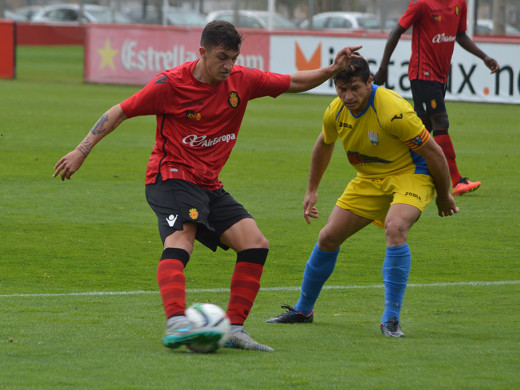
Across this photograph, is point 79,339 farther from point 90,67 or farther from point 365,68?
point 90,67

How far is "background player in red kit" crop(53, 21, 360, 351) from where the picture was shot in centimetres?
532

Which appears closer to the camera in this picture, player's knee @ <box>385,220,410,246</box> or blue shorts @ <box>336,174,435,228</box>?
player's knee @ <box>385,220,410,246</box>

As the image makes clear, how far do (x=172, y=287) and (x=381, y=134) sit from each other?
1.56m

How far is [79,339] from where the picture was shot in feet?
17.5

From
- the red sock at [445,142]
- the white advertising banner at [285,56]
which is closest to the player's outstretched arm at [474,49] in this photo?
the red sock at [445,142]

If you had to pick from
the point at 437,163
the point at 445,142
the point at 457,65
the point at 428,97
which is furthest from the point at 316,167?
the point at 457,65

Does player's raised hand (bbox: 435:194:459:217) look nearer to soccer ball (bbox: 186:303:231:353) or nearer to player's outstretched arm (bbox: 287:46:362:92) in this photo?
player's outstretched arm (bbox: 287:46:362:92)

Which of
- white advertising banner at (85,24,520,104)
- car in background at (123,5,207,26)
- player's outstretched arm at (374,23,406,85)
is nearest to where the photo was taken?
player's outstretched arm at (374,23,406,85)

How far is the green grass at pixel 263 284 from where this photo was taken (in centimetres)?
466

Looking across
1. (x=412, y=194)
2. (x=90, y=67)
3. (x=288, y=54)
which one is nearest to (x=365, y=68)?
(x=412, y=194)

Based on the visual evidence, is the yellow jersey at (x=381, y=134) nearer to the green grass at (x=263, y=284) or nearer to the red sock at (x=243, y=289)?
Result: the green grass at (x=263, y=284)

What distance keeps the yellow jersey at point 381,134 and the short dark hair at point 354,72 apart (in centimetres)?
20

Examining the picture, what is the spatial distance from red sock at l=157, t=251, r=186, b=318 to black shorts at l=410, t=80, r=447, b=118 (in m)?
6.04

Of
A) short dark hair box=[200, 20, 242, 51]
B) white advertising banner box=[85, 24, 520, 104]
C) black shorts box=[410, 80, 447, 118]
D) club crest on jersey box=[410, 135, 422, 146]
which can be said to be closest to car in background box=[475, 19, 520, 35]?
white advertising banner box=[85, 24, 520, 104]
